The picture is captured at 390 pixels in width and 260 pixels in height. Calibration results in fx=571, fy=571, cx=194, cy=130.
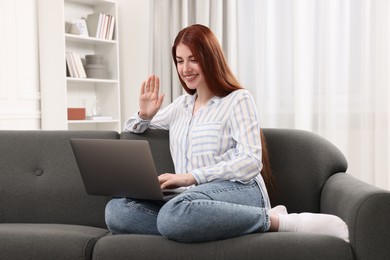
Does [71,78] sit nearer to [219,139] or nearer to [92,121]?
[92,121]

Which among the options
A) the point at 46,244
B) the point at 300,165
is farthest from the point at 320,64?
the point at 46,244

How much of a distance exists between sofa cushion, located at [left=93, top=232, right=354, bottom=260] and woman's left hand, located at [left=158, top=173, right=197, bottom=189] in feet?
0.69

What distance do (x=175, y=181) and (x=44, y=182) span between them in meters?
0.70

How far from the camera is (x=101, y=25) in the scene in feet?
16.3

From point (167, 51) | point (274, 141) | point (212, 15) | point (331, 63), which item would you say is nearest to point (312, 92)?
point (331, 63)

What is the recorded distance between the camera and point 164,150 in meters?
2.38

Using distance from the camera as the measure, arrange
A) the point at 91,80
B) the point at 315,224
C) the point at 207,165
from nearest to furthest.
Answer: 1. the point at 315,224
2. the point at 207,165
3. the point at 91,80

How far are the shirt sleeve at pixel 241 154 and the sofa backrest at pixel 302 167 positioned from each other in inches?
8.6

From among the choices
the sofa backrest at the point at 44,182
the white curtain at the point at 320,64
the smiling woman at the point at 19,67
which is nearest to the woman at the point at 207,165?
the sofa backrest at the point at 44,182

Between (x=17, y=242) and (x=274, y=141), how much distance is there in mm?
1043

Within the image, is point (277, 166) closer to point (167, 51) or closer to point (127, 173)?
point (127, 173)

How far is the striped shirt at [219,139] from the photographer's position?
2037 millimetres

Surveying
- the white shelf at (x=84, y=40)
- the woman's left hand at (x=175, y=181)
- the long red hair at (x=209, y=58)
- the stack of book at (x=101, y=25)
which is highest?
the stack of book at (x=101, y=25)

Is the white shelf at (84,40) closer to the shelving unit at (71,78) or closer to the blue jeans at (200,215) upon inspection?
the shelving unit at (71,78)
